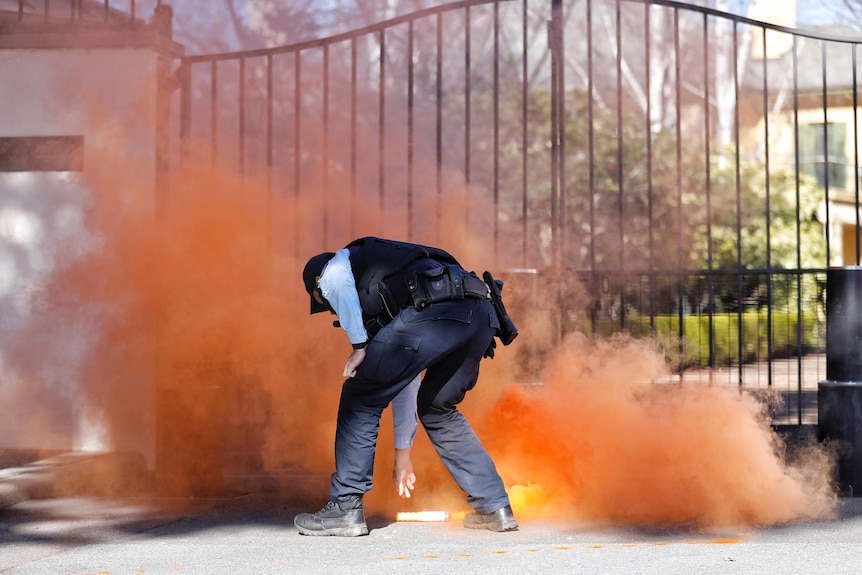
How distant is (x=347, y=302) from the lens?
13.8 feet

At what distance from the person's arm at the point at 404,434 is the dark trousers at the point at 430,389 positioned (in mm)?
62

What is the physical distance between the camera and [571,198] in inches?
680

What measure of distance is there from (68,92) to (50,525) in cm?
257

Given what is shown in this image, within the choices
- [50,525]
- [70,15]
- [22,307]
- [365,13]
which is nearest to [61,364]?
[22,307]

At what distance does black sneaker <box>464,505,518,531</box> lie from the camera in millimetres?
4457

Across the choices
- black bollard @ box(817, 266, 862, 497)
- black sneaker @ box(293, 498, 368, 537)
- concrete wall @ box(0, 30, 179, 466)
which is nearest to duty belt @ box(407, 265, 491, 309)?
black sneaker @ box(293, 498, 368, 537)

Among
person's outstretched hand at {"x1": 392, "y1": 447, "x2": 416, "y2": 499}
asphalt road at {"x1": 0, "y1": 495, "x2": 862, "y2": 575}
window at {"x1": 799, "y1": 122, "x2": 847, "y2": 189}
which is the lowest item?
asphalt road at {"x1": 0, "y1": 495, "x2": 862, "y2": 575}

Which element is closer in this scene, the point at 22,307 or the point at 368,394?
the point at 368,394

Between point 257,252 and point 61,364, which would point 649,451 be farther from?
point 61,364

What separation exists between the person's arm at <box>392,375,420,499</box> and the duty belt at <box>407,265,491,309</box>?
1.29 ft

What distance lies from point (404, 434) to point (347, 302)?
687mm

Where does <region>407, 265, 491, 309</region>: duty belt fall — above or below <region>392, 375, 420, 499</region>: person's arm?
above

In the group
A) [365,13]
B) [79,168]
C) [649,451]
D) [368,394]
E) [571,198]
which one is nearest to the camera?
[368,394]

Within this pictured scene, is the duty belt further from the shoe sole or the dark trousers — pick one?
the shoe sole
